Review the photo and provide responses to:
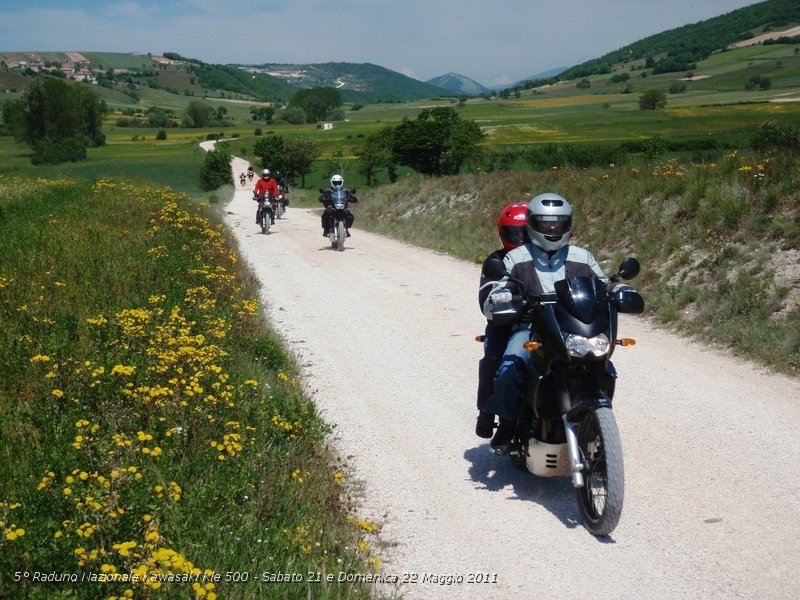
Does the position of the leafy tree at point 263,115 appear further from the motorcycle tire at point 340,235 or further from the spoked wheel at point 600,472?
the spoked wheel at point 600,472

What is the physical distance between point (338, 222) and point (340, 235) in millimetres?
374

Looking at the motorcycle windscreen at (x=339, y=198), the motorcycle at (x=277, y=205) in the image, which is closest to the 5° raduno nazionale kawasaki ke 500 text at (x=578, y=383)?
the motorcycle windscreen at (x=339, y=198)

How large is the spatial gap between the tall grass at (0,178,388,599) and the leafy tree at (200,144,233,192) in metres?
56.2

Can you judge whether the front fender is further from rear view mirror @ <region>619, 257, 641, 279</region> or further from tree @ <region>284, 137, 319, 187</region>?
tree @ <region>284, 137, 319, 187</region>

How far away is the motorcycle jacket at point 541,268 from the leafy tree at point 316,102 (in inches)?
7260

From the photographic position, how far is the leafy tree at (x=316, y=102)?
186m

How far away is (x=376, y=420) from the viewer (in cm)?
669

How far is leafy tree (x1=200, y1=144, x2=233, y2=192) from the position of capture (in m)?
63.7

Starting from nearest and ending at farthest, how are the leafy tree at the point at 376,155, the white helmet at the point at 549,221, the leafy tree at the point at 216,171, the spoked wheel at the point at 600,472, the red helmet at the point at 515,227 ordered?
the spoked wheel at the point at 600,472
the white helmet at the point at 549,221
the red helmet at the point at 515,227
the leafy tree at the point at 216,171
the leafy tree at the point at 376,155

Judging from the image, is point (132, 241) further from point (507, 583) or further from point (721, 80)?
point (721, 80)

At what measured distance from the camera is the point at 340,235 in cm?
1833

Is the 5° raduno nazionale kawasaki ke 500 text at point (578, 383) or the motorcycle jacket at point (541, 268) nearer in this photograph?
the 5° raduno nazionale kawasaki ke 500 text at point (578, 383)

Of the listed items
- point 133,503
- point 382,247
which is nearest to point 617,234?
point 382,247

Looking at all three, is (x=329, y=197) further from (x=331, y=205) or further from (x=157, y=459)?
(x=157, y=459)
